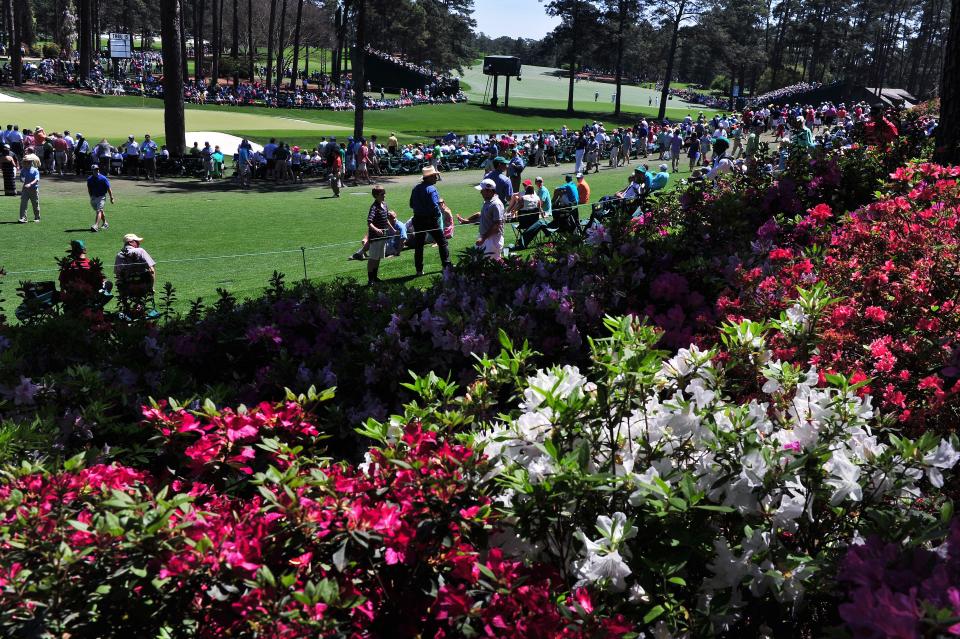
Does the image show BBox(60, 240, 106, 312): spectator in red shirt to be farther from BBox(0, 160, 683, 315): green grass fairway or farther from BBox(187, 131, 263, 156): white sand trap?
BBox(187, 131, 263, 156): white sand trap

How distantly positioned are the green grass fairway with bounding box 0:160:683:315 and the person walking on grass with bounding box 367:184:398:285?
437 millimetres

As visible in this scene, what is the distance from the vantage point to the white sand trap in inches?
1309

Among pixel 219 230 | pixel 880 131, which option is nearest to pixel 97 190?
pixel 219 230

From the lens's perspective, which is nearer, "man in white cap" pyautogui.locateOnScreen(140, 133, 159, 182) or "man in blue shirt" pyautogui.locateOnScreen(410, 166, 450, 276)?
"man in blue shirt" pyautogui.locateOnScreen(410, 166, 450, 276)

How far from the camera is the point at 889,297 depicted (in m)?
4.02

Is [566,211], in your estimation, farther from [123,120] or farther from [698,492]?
[123,120]

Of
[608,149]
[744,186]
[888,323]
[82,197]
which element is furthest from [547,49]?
[888,323]

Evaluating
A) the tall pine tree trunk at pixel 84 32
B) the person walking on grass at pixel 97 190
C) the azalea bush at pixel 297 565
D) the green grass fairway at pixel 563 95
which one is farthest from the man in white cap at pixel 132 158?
the green grass fairway at pixel 563 95

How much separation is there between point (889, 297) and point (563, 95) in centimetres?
9986

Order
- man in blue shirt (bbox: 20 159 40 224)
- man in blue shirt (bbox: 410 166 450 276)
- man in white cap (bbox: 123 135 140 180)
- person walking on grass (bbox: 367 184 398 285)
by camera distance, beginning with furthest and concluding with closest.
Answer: man in white cap (bbox: 123 135 140 180)
man in blue shirt (bbox: 20 159 40 224)
person walking on grass (bbox: 367 184 398 285)
man in blue shirt (bbox: 410 166 450 276)

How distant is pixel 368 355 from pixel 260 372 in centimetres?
66

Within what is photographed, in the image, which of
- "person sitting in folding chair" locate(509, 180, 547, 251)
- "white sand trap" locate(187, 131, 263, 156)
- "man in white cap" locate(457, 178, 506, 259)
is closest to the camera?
"man in white cap" locate(457, 178, 506, 259)

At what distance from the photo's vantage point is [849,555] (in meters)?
2.03

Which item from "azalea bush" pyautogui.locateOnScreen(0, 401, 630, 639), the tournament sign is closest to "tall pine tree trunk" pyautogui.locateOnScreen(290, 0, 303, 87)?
the tournament sign
